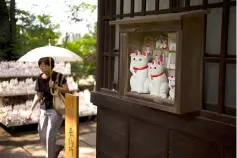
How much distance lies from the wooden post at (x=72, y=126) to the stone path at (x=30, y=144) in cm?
241

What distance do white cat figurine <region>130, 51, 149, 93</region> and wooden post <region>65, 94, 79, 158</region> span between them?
2.65ft

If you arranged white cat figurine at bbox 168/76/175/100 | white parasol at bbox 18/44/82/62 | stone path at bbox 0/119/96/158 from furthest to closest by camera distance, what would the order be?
stone path at bbox 0/119/96/158
white parasol at bbox 18/44/82/62
white cat figurine at bbox 168/76/175/100

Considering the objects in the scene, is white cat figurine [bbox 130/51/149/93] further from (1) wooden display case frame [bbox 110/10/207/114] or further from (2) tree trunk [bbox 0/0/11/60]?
(2) tree trunk [bbox 0/0/11/60]

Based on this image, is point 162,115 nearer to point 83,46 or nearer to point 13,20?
point 13,20

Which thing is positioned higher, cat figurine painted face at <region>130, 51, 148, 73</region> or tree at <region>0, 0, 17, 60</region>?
A: tree at <region>0, 0, 17, 60</region>

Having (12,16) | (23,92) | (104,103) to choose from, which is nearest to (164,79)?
(104,103)

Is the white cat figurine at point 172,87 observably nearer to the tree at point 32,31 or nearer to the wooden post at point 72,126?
the wooden post at point 72,126

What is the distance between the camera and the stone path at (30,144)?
618 centimetres

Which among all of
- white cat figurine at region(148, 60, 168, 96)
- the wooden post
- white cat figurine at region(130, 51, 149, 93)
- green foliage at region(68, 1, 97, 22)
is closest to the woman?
the wooden post

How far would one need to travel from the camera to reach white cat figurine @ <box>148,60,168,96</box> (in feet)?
10.0

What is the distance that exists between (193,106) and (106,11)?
177 centimetres

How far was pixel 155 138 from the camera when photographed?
3270 millimetres

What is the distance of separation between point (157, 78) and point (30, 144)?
15.2ft

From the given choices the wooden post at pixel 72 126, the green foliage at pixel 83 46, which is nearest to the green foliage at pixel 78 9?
the green foliage at pixel 83 46
